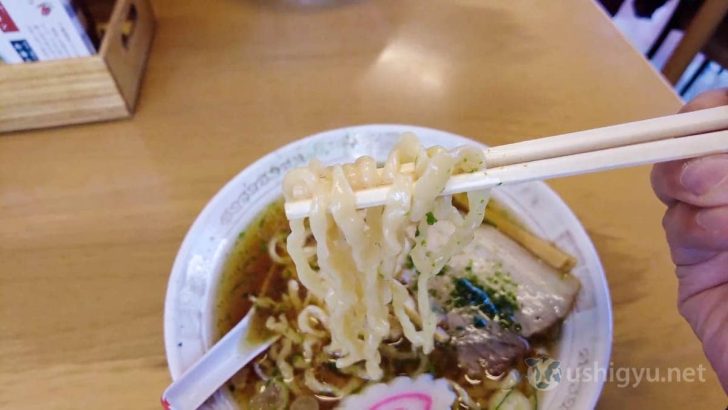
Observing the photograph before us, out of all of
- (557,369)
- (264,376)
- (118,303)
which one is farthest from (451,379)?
(118,303)

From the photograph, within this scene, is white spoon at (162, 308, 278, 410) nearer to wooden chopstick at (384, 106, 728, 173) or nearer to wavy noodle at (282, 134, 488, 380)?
wavy noodle at (282, 134, 488, 380)

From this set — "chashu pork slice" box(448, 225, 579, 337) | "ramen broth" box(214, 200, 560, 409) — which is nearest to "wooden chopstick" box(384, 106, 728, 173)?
"chashu pork slice" box(448, 225, 579, 337)

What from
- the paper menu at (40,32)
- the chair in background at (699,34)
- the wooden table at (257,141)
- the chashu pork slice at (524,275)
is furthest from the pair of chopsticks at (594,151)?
the chair in background at (699,34)

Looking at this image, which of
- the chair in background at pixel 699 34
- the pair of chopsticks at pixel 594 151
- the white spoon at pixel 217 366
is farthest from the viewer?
the chair in background at pixel 699 34

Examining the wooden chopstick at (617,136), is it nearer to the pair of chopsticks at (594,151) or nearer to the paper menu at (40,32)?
the pair of chopsticks at (594,151)

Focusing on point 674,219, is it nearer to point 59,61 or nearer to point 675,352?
point 675,352
